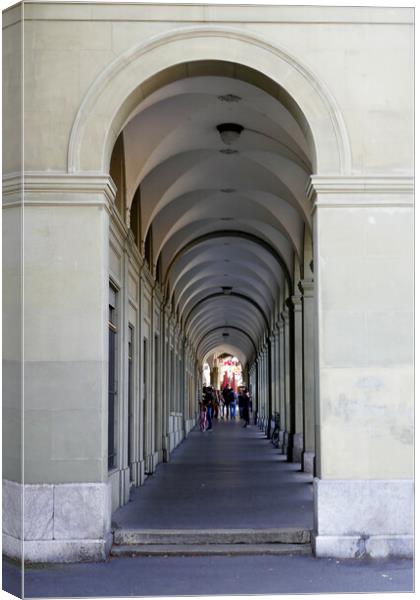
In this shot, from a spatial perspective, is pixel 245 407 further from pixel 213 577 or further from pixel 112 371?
pixel 213 577

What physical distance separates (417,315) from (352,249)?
1.06 m

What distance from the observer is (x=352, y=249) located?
9.86 m

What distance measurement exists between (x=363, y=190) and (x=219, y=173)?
7.87 m

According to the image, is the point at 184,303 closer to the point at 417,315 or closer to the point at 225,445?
the point at 225,445

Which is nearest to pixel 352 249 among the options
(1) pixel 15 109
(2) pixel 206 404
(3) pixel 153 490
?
(1) pixel 15 109

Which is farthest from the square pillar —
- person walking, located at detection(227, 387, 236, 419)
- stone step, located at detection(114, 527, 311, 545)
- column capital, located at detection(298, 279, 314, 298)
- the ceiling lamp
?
person walking, located at detection(227, 387, 236, 419)

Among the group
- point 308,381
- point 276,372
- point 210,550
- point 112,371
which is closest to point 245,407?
point 276,372

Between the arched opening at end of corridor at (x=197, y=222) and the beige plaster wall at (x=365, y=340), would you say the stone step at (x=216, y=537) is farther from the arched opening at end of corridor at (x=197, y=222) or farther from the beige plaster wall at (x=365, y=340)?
the arched opening at end of corridor at (x=197, y=222)

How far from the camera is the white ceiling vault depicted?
503 inches

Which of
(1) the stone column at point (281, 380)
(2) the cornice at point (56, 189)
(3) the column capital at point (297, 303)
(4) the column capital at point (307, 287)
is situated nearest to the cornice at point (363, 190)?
(2) the cornice at point (56, 189)

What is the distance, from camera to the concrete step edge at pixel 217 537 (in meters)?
10.0

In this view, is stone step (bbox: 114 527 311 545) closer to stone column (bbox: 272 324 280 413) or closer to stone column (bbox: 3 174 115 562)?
stone column (bbox: 3 174 115 562)

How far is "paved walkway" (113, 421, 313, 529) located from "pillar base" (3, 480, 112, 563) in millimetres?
1232

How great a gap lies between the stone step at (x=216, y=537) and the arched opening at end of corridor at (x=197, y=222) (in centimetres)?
232
